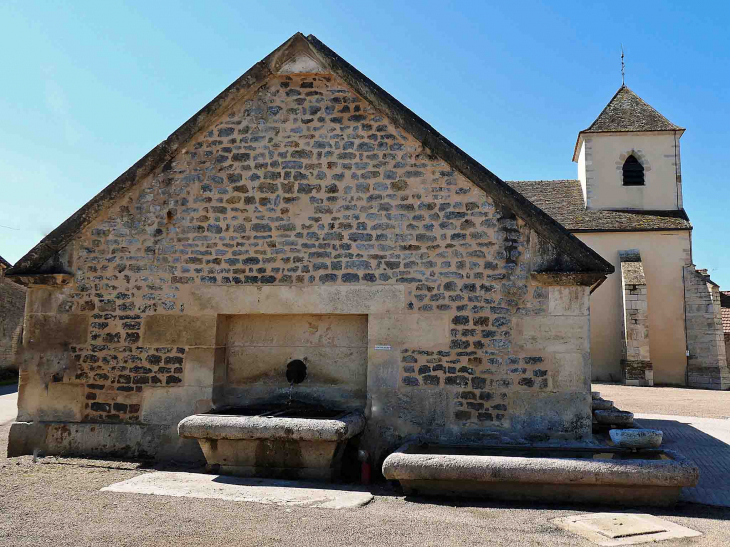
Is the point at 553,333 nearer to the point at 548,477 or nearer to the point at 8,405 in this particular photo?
the point at 548,477

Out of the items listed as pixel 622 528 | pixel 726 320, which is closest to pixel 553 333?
pixel 622 528

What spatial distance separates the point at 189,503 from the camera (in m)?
5.05

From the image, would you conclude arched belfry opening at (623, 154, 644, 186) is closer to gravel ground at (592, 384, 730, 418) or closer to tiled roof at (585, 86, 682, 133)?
tiled roof at (585, 86, 682, 133)

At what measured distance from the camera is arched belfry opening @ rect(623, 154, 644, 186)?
22781mm

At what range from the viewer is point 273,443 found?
608cm

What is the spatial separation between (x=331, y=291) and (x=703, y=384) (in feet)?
59.9

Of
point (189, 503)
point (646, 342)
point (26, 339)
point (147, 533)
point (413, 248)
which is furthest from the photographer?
point (646, 342)

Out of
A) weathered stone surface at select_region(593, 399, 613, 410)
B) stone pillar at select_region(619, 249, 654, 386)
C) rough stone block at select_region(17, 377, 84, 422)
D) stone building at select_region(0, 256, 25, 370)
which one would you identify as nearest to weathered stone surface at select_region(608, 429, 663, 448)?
weathered stone surface at select_region(593, 399, 613, 410)

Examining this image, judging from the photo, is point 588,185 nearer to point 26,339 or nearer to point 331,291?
point 331,291

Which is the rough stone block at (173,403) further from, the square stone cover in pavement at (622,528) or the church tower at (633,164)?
the church tower at (633,164)

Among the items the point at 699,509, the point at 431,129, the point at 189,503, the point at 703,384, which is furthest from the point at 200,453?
the point at 703,384

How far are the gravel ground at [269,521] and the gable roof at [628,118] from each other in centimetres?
2083

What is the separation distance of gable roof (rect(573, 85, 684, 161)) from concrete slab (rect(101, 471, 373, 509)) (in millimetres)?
21351

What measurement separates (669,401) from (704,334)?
7.13m
